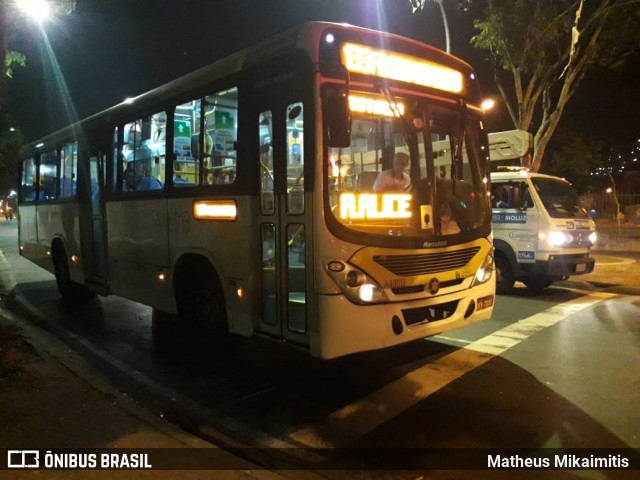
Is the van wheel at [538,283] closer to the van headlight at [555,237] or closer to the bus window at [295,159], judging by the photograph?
the van headlight at [555,237]

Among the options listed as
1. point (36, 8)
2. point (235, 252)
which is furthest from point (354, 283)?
point (36, 8)

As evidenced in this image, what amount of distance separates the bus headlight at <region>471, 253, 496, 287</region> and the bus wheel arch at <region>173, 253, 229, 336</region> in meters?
2.78

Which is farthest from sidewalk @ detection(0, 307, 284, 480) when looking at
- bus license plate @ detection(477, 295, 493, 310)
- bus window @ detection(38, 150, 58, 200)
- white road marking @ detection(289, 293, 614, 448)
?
bus window @ detection(38, 150, 58, 200)

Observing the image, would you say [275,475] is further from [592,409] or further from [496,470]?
[592,409]

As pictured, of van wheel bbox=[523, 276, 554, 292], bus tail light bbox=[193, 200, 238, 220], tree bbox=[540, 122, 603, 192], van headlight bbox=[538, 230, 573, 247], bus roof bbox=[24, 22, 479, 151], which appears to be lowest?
van wheel bbox=[523, 276, 554, 292]

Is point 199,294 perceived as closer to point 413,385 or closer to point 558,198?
point 413,385

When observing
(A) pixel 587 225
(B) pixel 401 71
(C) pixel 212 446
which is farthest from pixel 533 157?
(C) pixel 212 446

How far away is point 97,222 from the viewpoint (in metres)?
9.04

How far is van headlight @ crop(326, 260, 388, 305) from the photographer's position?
470 centimetres

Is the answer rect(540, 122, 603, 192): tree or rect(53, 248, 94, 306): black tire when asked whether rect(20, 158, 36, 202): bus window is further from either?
rect(540, 122, 603, 192): tree

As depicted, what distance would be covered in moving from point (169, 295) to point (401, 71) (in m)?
3.91

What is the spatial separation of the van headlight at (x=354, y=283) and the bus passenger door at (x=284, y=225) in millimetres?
281

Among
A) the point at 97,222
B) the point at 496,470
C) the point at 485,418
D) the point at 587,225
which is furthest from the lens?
the point at 587,225

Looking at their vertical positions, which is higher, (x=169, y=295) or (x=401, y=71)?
(x=401, y=71)
